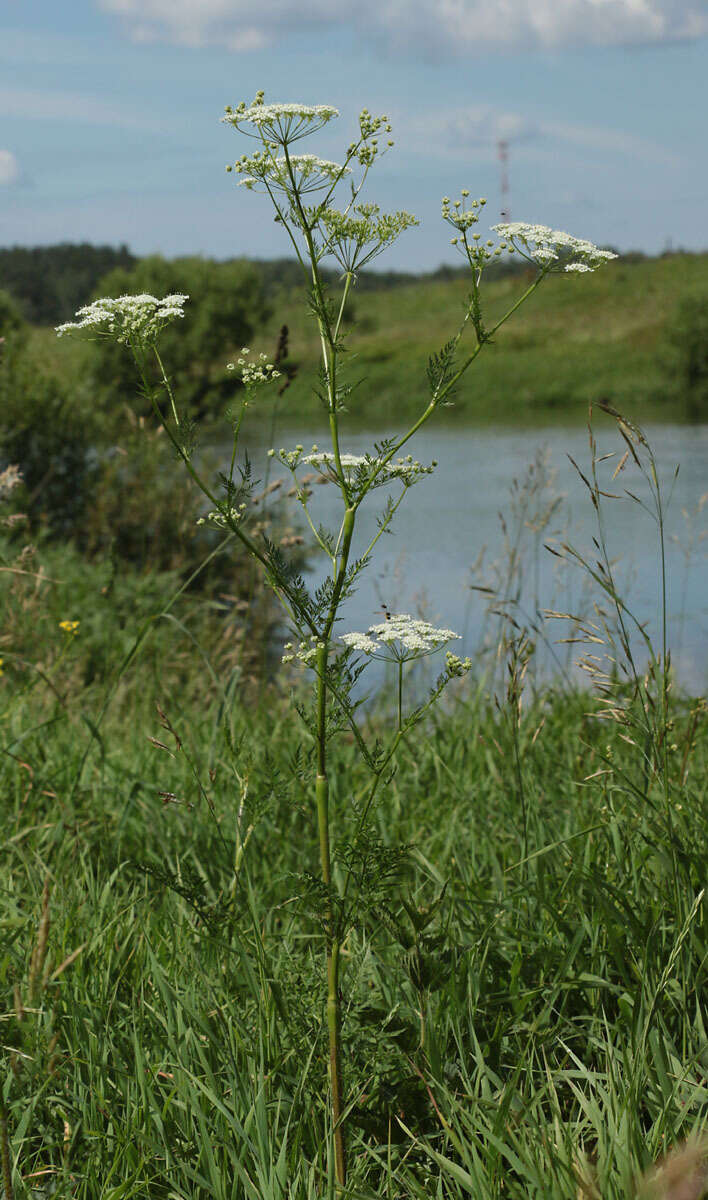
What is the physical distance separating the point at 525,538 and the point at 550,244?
9.46m

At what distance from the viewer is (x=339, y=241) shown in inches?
64.1

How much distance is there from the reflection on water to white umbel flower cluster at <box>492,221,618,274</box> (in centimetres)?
127

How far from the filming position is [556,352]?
4250 cm

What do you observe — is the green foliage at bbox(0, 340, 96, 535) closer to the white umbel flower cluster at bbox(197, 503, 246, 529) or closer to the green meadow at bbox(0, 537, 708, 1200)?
the green meadow at bbox(0, 537, 708, 1200)

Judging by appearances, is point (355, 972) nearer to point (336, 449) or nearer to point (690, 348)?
point (336, 449)

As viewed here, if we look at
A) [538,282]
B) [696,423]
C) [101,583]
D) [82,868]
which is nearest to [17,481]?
[82,868]

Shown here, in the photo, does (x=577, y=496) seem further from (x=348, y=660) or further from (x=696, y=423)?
(x=348, y=660)

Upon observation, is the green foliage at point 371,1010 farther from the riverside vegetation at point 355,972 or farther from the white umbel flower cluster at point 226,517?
the white umbel flower cluster at point 226,517

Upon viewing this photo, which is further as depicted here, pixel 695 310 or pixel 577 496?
pixel 695 310

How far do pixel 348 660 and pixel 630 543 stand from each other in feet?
34.2

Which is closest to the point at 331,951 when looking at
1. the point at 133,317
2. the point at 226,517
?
the point at 226,517

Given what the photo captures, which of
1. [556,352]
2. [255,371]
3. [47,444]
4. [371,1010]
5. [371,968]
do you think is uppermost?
[556,352]

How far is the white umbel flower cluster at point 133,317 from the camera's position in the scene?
1603 mm

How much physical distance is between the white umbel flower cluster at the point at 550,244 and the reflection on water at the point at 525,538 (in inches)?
50.0
